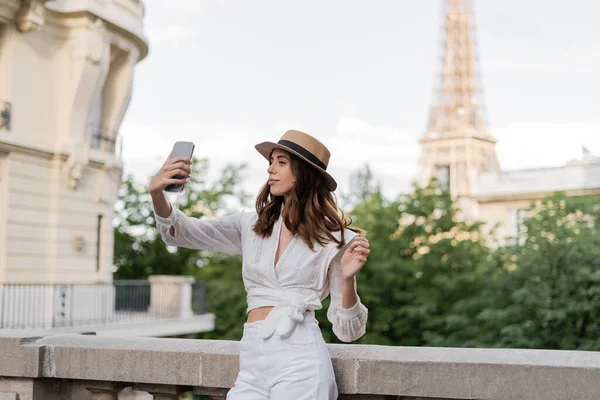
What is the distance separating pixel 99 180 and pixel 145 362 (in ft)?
55.0

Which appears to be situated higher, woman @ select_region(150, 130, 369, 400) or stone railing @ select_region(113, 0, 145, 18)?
stone railing @ select_region(113, 0, 145, 18)

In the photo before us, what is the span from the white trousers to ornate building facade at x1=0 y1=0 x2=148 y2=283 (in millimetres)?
14738

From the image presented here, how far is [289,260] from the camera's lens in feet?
10.8

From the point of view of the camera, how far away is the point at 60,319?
59.1 ft

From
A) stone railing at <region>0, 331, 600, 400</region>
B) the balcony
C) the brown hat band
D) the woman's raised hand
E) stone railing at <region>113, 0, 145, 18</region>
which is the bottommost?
the balcony

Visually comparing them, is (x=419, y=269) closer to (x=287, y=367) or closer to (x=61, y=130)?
(x=61, y=130)

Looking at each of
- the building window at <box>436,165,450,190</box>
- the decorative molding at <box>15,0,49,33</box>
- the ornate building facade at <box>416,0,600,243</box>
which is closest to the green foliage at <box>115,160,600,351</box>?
the decorative molding at <box>15,0,49,33</box>

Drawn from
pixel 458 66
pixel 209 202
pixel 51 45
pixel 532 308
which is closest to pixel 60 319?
pixel 51 45

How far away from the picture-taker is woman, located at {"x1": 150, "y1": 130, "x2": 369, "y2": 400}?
3160mm

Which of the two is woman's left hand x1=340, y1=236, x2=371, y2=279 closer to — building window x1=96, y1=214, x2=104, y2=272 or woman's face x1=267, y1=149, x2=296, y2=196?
woman's face x1=267, y1=149, x2=296, y2=196

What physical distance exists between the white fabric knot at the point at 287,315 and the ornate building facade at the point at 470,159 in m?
35.8

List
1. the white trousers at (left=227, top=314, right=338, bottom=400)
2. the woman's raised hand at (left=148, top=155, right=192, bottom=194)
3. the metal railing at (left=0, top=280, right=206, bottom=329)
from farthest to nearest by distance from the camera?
the metal railing at (left=0, top=280, right=206, bottom=329) < the woman's raised hand at (left=148, top=155, right=192, bottom=194) < the white trousers at (left=227, top=314, right=338, bottom=400)

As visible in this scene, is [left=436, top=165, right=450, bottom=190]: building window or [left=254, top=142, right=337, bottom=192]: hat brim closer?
[left=254, top=142, right=337, bottom=192]: hat brim

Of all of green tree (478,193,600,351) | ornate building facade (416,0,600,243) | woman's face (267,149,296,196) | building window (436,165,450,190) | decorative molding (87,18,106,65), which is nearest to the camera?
woman's face (267,149,296,196)
